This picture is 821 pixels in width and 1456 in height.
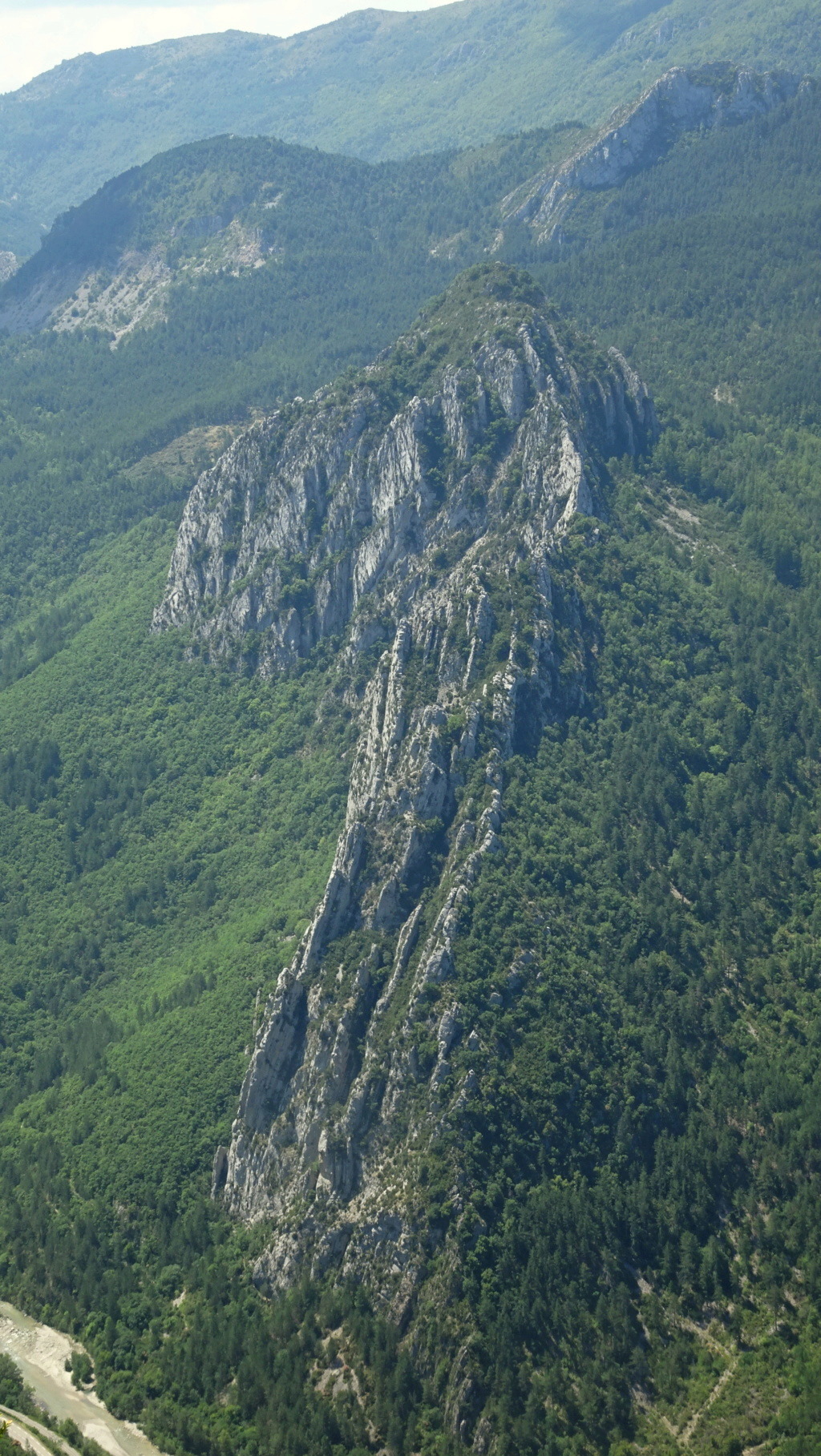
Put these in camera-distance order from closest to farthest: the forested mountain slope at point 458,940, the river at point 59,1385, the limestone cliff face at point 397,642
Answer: the forested mountain slope at point 458,940 → the river at point 59,1385 → the limestone cliff face at point 397,642

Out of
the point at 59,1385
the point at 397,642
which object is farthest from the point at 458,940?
the point at 59,1385

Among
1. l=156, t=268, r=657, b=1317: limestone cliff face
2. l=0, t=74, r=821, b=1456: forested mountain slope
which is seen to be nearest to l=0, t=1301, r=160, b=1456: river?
l=0, t=74, r=821, b=1456: forested mountain slope

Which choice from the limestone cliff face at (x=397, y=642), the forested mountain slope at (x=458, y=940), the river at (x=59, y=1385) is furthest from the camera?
the limestone cliff face at (x=397, y=642)

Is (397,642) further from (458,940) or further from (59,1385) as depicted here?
(59,1385)

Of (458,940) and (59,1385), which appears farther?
(458,940)

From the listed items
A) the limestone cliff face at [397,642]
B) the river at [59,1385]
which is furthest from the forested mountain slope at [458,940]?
the river at [59,1385]

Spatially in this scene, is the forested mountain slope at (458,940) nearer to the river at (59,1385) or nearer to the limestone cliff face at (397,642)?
the limestone cliff face at (397,642)
